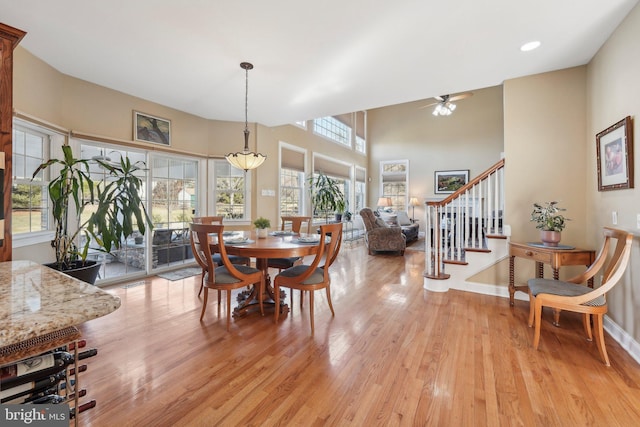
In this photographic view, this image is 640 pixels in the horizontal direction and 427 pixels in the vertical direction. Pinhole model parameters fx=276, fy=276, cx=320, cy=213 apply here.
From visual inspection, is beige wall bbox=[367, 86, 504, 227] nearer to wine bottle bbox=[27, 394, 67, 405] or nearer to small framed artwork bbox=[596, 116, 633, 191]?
small framed artwork bbox=[596, 116, 633, 191]

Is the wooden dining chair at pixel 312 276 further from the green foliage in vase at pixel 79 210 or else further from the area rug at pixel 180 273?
the area rug at pixel 180 273

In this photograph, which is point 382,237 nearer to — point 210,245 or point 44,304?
point 210,245

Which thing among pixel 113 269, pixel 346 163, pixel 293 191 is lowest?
pixel 113 269

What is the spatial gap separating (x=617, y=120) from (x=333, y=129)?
20.5ft

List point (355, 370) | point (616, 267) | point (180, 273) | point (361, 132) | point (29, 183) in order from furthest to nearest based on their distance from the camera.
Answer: point (361, 132) → point (180, 273) → point (29, 183) → point (616, 267) → point (355, 370)

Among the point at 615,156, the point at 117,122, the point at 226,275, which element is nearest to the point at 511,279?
the point at 615,156

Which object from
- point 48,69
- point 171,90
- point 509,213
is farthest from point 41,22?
point 509,213

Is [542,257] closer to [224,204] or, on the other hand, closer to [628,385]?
[628,385]

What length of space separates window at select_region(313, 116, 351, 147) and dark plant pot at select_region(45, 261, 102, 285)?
213 inches

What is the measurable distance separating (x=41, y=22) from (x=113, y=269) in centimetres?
310

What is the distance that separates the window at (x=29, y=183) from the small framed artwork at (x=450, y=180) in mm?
8672

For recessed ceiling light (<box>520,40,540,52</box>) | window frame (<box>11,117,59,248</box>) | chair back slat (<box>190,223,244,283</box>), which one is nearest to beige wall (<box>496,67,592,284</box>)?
recessed ceiling light (<box>520,40,540,52</box>)

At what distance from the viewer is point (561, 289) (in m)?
2.21

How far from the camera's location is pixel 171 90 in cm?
371
